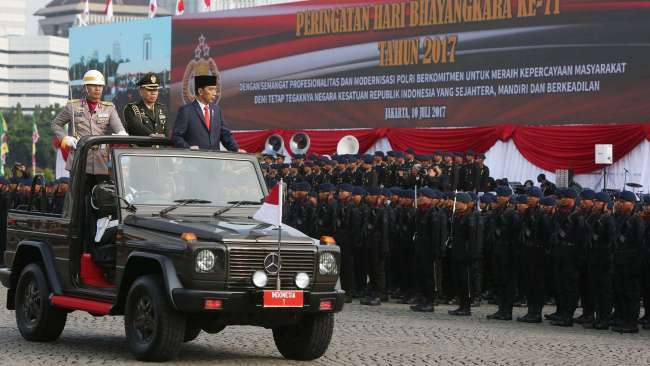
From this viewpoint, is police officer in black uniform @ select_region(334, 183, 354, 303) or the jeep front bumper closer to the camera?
the jeep front bumper

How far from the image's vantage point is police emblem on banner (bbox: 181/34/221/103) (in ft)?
151

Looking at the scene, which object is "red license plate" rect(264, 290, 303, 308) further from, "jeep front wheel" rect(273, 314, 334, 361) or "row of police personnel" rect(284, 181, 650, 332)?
"row of police personnel" rect(284, 181, 650, 332)

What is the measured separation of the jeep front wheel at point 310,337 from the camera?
11647 millimetres

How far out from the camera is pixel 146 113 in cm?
1340

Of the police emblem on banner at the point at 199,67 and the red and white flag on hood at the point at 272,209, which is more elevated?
the police emblem on banner at the point at 199,67

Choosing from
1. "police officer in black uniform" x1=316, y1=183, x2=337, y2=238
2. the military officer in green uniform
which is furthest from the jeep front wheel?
"police officer in black uniform" x1=316, y1=183, x2=337, y2=238

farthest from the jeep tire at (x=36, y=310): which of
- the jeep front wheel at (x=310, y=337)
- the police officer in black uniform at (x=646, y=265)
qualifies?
the police officer in black uniform at (x=646, y=265)

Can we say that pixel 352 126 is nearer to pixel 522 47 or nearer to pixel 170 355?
pixel 522 47

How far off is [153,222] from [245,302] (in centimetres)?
125

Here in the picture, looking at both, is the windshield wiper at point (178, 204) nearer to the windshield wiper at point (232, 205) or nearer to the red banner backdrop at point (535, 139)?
the windshield wiper at point (232, 205)

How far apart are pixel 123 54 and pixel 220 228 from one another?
40951 mm

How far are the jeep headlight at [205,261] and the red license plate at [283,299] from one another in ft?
1.68

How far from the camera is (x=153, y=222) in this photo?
11.5m

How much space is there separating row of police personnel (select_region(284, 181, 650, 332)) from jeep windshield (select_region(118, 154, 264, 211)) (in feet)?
22.1
